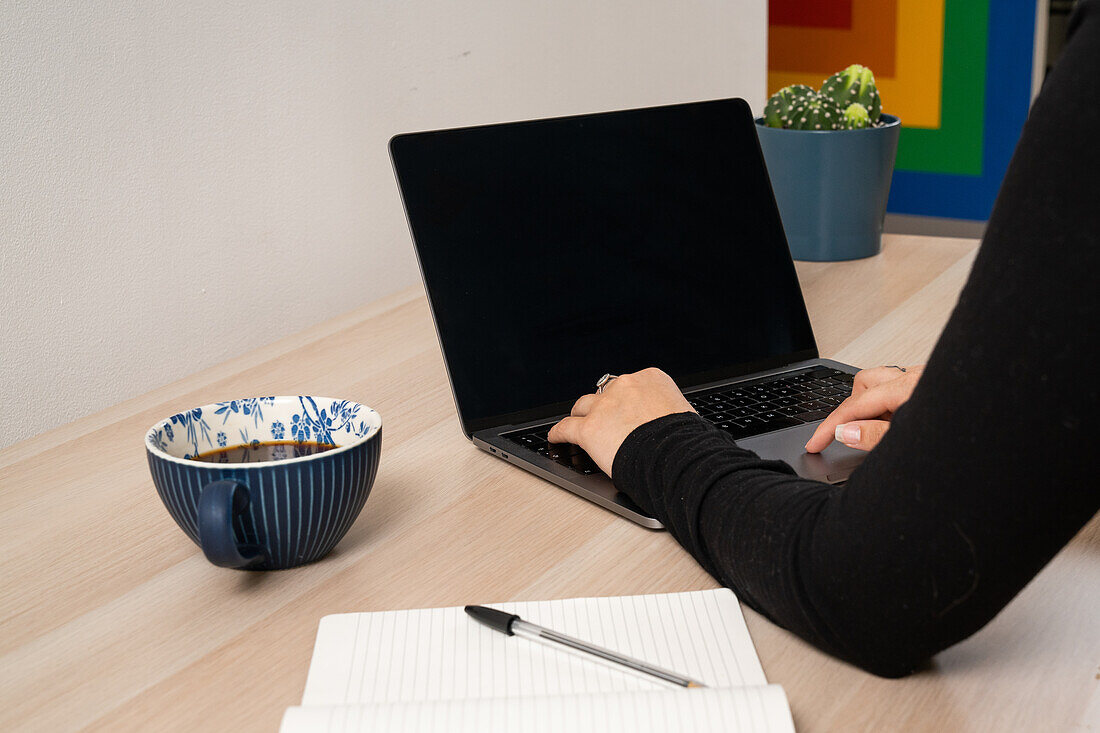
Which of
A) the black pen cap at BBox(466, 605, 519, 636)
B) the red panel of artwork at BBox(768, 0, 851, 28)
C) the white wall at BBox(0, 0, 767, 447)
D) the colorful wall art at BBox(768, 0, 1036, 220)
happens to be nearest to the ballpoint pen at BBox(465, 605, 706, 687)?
the black pen cap at BBox(466, 605, 519, 636)

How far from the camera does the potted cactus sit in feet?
4.07

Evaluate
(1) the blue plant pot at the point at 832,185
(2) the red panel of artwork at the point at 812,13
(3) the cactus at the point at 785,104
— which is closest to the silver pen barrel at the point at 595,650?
(1) the blue plant pot at the point at 832,185

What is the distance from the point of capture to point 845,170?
1.25 m

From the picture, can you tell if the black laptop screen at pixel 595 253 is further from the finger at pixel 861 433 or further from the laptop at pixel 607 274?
the finger at pixel 861 433

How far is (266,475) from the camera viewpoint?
562 millimetres

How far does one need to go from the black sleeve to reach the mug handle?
0.91 ft

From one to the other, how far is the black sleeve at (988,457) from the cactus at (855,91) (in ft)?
2.85

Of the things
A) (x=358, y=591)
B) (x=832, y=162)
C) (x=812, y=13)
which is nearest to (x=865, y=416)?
(x=358, y=591)

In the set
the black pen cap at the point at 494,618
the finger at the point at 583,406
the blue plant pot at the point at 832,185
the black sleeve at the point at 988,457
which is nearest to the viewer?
the black sleeve at the point at 988,457

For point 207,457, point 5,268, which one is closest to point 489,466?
point 207,457

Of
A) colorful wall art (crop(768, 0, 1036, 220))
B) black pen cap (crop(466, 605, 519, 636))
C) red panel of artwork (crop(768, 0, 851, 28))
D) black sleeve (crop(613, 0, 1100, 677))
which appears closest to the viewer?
black sleeve (crop(613, 0, 1100, 677))

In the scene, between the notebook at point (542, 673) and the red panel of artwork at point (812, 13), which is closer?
the notebook at point (542, 673)

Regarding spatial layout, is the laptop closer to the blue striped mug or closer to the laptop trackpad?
the laptop trackpad

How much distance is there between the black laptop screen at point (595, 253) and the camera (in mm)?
815
